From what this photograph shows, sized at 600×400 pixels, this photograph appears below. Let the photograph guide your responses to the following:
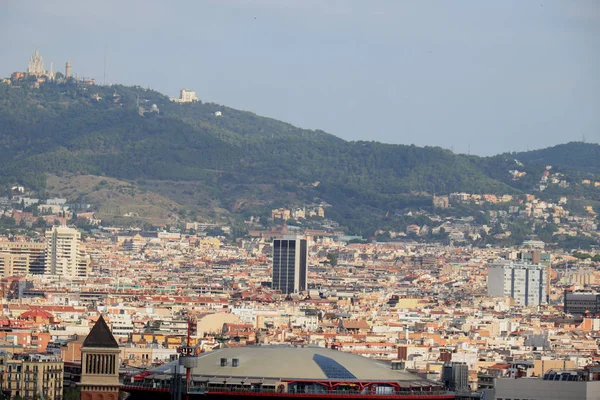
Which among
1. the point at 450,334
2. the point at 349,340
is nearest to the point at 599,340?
the point at 450,334

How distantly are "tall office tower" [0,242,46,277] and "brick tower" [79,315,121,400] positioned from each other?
124 m

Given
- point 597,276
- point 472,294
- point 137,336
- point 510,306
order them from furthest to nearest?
point 597,276
point 472,294
point 510,306
point 137,336

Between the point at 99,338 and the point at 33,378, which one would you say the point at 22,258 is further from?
the point at 99,338

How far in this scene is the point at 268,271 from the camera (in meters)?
197

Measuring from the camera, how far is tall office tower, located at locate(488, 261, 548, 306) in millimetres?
175750

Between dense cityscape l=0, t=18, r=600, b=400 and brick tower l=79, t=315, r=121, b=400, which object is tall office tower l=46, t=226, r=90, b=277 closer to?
dense cityscape l=0, t=18, r=600, b=400

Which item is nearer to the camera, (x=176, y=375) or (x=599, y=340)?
(x=176, y=375)

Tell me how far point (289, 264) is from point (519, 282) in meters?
16.2

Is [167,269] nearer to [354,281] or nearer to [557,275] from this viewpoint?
[354,281]

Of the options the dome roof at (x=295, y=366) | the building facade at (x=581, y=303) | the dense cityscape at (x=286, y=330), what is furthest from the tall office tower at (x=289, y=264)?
the dome roof at (x=295, y=366)

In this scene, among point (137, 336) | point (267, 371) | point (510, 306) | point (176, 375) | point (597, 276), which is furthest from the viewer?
point (597, 276)

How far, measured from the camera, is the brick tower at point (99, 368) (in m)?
51.8

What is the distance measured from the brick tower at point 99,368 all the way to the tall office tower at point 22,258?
407 ft

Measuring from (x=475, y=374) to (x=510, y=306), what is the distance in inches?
3103
